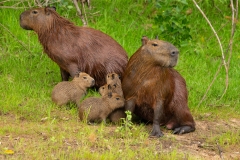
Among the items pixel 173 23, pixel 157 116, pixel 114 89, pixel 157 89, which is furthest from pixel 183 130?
pixel 173 23

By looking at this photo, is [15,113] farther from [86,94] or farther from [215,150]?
[215,150]

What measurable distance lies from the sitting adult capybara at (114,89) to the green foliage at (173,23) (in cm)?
229

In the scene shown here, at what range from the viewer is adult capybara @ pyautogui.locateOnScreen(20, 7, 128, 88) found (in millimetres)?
7668

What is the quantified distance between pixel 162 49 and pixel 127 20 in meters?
3.66

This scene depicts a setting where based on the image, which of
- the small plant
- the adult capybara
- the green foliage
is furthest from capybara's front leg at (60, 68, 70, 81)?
the green foliage

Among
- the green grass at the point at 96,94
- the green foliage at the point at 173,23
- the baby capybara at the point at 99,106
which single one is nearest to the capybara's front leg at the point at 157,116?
the green grass at the point at 96,94

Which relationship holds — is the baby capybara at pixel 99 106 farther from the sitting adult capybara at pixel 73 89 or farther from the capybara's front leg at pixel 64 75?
the capybara's front leg at pixel 64 75

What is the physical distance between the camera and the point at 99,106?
6.86 meters

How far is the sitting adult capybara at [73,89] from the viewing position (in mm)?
7242

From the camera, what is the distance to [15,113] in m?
7.06

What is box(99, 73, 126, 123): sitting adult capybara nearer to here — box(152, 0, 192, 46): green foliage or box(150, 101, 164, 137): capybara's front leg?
box(150, 101, 164, 137): capybara's front leg

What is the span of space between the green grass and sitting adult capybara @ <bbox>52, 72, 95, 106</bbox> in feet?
0.42

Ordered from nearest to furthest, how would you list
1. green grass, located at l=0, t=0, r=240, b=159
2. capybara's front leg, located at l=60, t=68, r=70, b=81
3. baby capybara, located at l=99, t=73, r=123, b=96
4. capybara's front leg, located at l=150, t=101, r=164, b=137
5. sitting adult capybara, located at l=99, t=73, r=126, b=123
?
green grass, located at l=0, t=0, r=240, b=159 → capybara's front leg, located at l=150, t=101, r=164, b=137 → sitting adult capybara, located at l=99, t=73, r=126, b=123 → baby capybara, located at l=99, t=73, r=123, b=96 → capybara's front leg, located at l=60, t=68, r=70, b=81

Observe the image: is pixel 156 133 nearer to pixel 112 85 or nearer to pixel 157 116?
pixel 157 116
